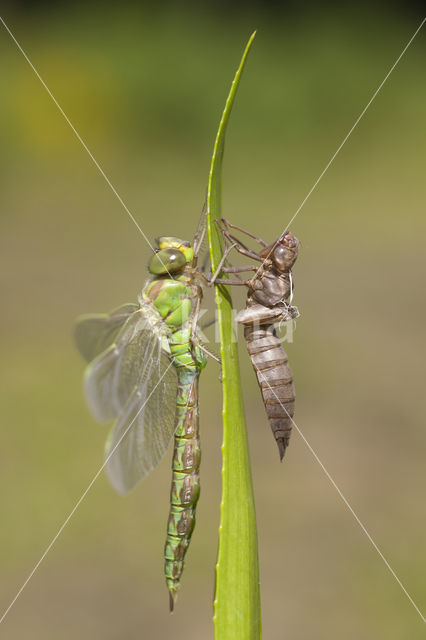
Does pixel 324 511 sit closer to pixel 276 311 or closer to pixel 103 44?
pixel 276 311

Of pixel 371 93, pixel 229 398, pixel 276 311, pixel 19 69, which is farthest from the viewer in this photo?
pixel 19 69

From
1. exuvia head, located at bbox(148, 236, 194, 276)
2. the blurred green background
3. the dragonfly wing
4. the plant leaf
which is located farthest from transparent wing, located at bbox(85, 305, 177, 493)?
the blurred green background

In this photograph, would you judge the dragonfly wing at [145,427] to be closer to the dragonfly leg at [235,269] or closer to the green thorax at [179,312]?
the green thorax at [179,312]

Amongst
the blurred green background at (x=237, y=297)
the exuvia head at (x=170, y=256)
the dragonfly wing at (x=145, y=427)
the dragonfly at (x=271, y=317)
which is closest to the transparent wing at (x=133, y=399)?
the dragonfly wing at (x=145, y=427)

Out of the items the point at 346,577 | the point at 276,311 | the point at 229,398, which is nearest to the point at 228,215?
the point at 346,577

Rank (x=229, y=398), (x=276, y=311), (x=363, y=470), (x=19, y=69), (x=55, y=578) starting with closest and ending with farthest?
(x=229, y=398) < (x=276, y=311) < (x=55, y=578) < (x=363, y=470) < (x=19, y=69)

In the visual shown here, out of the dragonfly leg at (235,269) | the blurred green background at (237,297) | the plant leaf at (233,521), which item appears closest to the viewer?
the plant leaf at (233,521)

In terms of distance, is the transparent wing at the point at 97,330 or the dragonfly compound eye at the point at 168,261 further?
the transparent wing at the point at 97,330
